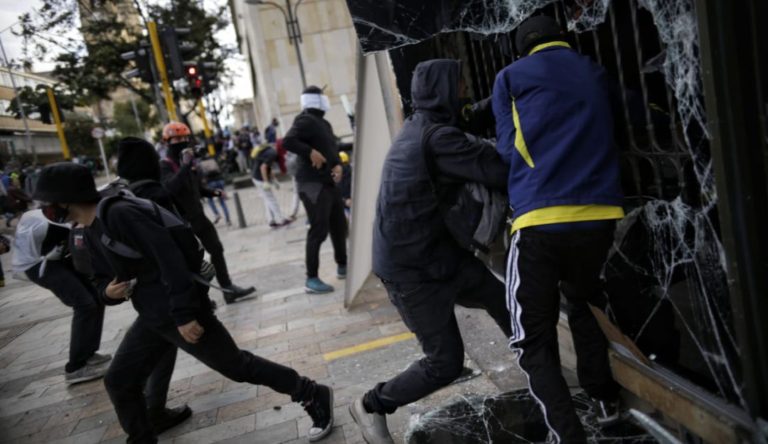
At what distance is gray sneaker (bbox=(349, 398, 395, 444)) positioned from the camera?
109 inches

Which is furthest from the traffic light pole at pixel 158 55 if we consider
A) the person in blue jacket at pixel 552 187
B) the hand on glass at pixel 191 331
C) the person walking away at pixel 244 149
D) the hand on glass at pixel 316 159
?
the person walking away at pixel 244 149

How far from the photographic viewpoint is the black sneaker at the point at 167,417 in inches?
139

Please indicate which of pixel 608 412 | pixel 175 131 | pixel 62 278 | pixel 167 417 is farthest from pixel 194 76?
pixel 608 412

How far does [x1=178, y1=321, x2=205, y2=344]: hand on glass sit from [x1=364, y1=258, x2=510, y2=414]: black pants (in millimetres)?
925

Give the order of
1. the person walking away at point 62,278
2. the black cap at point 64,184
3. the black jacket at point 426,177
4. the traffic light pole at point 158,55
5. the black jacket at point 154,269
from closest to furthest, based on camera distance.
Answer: the black jacket at point 426,177, the black jacket at point 154,269, the black cap at point 64,184, the person walking away at point 62,278, the traffic light pole at point 158,55

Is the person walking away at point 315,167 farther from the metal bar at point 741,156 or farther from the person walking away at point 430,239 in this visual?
the metal bar at point 741,156

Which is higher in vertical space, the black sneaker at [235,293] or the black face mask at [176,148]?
the black face mask at [176,148]

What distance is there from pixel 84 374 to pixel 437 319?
3.40 metres

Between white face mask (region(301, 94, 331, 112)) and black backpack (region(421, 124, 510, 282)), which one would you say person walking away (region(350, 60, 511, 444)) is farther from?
white face mask (region(301, 94, 331, 112))

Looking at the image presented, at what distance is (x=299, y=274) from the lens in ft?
22.5

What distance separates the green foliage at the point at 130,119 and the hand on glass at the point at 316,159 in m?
43.9

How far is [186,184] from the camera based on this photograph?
5.38 metres

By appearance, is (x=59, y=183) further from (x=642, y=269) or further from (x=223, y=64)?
(x=223, y=64)

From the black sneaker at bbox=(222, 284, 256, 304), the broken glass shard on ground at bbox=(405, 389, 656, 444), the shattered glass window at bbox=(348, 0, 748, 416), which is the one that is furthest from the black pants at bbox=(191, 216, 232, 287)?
the broken glass shard on ground at bbox=(405, 389, 656, 444)
